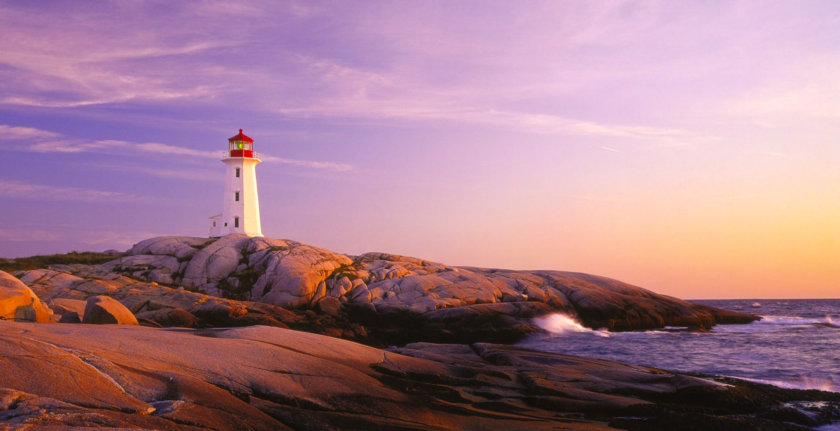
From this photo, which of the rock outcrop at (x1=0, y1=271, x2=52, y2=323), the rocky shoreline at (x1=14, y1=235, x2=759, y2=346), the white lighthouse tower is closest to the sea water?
the rocky shoreline at (x1=14, y1=235, x2=759, y2=346)

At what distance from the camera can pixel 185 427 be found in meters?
9.74

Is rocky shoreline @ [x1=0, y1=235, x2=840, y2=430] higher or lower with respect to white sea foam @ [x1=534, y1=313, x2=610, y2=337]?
higher

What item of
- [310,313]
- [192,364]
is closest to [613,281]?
[310,313]

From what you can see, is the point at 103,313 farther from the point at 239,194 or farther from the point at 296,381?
the point at 239,194

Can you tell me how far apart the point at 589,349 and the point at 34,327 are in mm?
25061

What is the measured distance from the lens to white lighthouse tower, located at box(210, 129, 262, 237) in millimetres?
60625

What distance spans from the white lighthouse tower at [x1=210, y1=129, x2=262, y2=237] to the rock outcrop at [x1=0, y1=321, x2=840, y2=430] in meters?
42.8

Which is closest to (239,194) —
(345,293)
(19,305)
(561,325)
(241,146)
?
(241,146)

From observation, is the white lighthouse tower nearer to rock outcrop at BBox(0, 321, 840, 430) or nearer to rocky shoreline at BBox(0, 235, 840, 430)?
rocky shoreline at BBox(0, 235, 840, 430)

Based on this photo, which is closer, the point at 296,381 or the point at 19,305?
the point at 296,381

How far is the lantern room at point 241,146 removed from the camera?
61031 millimetres

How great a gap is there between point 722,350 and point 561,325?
12.1 m

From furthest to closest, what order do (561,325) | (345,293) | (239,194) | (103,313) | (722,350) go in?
(239,194) → (345,293) → (561,325) → (722,350) → (103,313)

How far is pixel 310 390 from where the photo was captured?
13.2 metres
